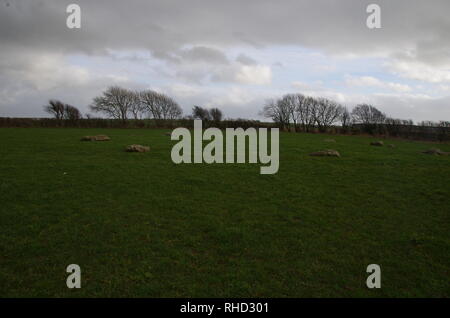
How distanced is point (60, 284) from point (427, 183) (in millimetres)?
17763

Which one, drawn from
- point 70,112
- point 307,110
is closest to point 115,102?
point 70,112

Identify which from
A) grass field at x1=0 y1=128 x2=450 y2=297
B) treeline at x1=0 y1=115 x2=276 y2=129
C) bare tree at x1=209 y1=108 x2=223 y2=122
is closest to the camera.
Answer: grass field at x1=0 y1=128 x2=450 y2=297

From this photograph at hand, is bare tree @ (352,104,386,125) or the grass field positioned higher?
bare tree @ (352,104,386,125)

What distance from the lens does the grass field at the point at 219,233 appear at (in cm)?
568

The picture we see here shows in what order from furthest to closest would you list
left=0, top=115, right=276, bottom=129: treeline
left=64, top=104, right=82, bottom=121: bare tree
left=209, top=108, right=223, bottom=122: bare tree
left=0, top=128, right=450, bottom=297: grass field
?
left=209, top=108, right=223, bottom=122: bare tree < left=64, top=104, right=82, bottom=121: bare tree < left=0, top=115, right=276, bottom=129: treeline < left=0, top=128, right=450, bottom=297: grass field

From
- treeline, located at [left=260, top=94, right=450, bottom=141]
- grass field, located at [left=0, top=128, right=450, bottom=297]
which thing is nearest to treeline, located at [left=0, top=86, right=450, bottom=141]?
treeline, located at [left=260, top=94, right=450, bottom=141]

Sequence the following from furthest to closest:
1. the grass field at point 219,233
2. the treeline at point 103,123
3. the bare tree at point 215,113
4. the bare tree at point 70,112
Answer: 1. the bare tree at point 215,113
2. the bare tree at point 70,112
3. the treeline at point 103,123
4. the grass field at point 219,233

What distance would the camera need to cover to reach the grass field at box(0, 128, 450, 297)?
18.6 feet

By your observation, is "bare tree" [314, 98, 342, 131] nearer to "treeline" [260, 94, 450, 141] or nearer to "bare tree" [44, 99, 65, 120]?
"treeline" [260, 94, 450, 141]

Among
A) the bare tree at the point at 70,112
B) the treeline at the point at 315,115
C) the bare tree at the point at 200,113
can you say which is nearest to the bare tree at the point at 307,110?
the treeline at the point at 315,115

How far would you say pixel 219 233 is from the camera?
7836 mm

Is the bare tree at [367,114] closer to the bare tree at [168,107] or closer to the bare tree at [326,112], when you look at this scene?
the bare tree at [326,112]

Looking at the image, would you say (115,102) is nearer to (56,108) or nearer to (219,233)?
(56,108)
